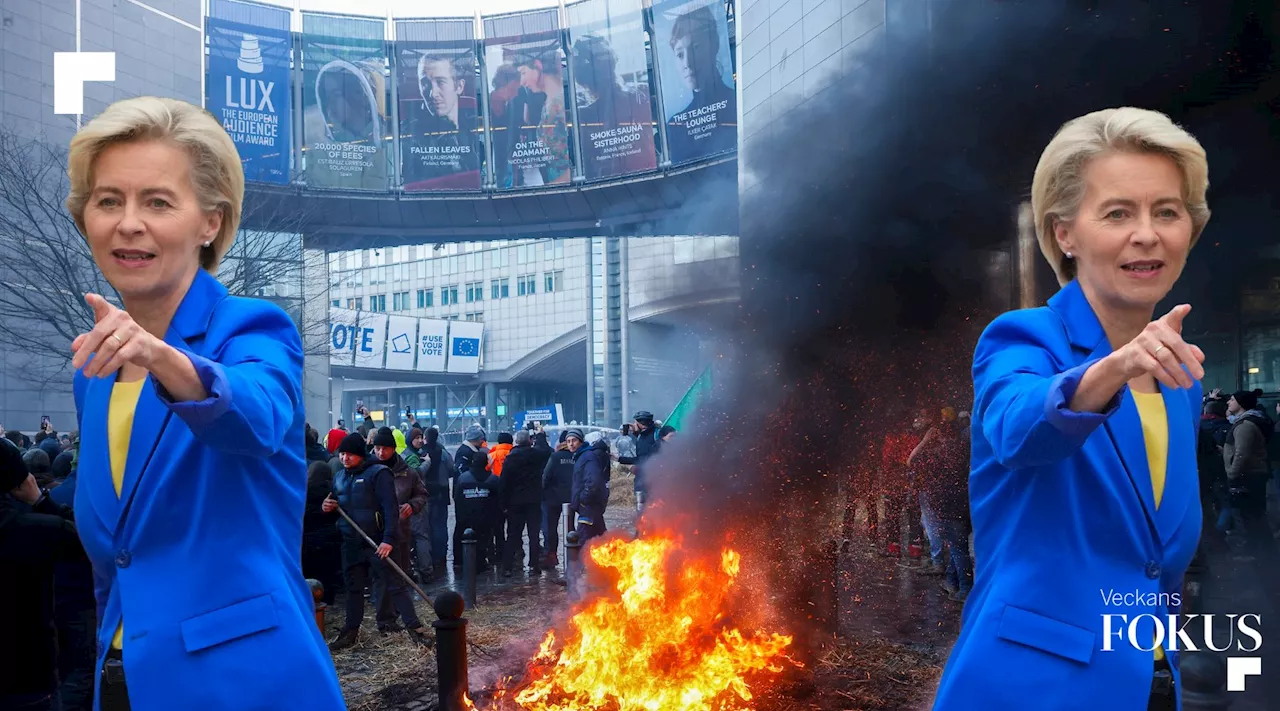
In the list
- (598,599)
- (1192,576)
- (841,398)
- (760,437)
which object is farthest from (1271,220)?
(598,599)

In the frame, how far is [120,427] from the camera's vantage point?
5.12ft

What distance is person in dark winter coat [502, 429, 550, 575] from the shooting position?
1098 cm

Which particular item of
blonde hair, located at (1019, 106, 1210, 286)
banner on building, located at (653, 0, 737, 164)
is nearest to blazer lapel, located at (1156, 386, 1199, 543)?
blonde hair, located at (1019, 106, 1210, 286)

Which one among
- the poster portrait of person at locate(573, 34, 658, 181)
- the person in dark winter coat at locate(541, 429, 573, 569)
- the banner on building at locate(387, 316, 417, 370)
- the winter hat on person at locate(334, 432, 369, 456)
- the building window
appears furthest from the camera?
the building window

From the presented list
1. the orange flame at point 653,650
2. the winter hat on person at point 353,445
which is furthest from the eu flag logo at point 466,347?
the orange flame at point 653,650

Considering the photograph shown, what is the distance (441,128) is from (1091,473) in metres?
35.3

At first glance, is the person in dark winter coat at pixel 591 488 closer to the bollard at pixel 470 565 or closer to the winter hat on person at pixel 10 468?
the bollard at pixel 470 565

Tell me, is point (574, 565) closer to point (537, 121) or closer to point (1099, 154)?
point (1099, 154)

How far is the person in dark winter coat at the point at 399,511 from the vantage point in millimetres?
7863

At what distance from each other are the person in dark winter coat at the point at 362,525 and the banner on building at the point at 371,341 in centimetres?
3063

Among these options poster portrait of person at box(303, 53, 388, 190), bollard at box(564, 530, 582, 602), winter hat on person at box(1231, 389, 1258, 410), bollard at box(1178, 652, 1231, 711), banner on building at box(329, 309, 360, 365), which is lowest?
bollard at box(564, 530, 582, 602)


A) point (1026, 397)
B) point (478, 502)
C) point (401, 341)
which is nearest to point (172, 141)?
point (1026, 397)

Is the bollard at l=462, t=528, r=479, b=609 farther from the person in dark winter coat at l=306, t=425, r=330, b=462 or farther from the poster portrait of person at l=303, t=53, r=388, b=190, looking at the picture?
the poster portrait of person at l=303, t=53, r=388, b=190

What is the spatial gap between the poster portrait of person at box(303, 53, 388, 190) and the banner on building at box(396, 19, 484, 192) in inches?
33.6
